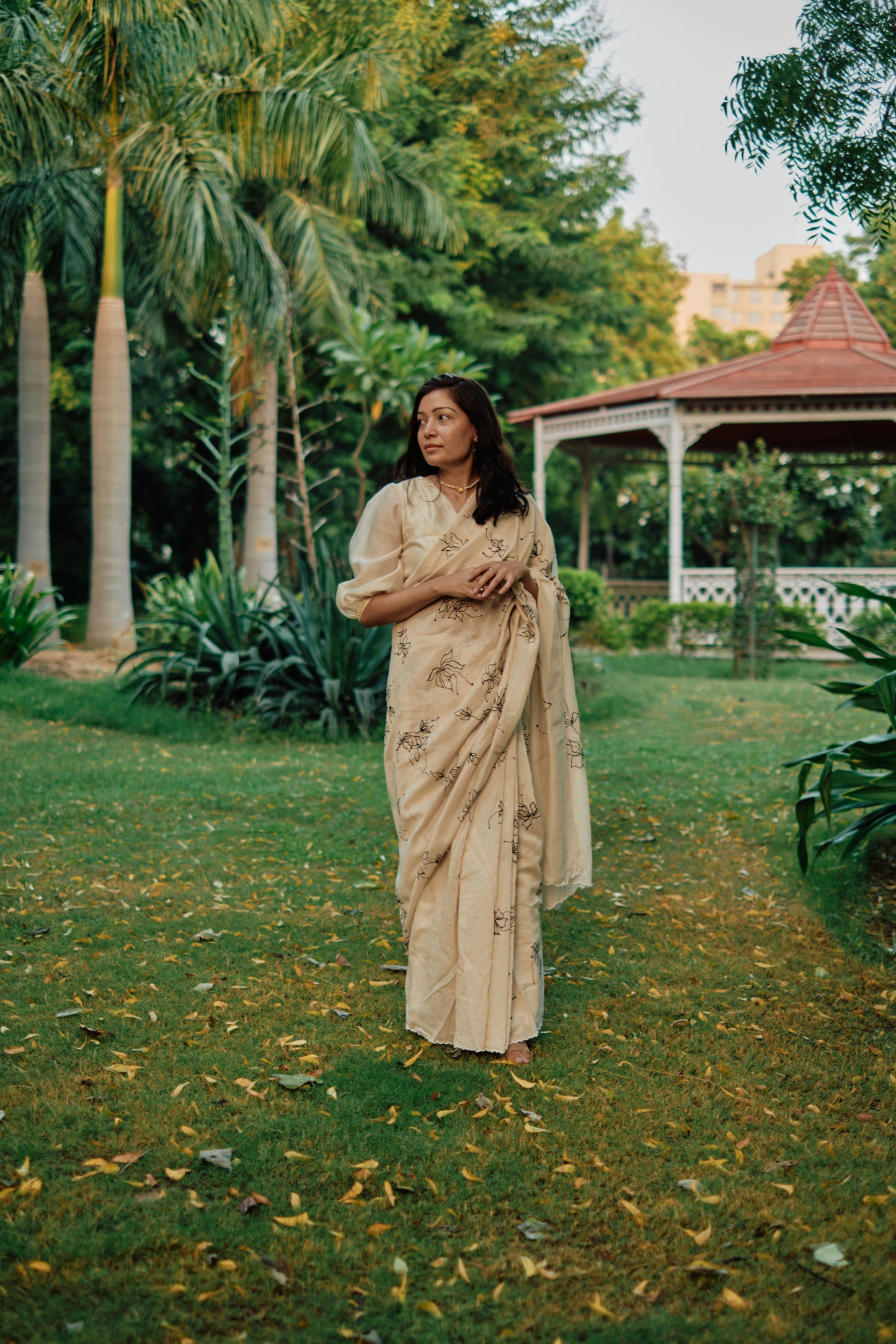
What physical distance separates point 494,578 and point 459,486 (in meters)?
0.37

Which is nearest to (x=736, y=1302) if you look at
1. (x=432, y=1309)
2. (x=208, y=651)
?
(x=432, y=1309)

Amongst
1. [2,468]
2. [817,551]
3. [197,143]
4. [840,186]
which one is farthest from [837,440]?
[840,186]

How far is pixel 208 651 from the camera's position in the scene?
900cm

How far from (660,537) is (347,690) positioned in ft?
37.3

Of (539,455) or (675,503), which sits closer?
(675,503)

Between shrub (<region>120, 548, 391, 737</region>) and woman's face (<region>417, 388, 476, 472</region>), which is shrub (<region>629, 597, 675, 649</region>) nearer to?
shrub (<region>120, 548, 391, 737</region>)

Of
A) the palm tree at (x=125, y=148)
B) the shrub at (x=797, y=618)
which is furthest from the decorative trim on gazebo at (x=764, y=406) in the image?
the palm tree at (x=125, y=148)

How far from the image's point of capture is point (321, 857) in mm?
5410

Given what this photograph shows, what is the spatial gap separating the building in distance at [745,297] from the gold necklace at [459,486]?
8617 centimetres

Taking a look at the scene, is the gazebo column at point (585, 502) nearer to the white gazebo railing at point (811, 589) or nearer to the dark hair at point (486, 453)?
the white gazebo railing at point (811, 589)

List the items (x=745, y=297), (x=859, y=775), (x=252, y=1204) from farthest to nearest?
1. (x=745, y=297)
2. (x=859, y=775)
3. (x=252, y=1204)

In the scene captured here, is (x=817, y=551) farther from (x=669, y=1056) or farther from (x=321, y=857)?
(x=669, y=1056)

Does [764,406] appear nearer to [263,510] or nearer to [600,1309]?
[263,510]

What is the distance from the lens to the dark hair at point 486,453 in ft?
10.7
